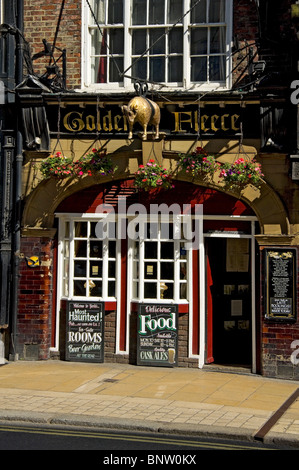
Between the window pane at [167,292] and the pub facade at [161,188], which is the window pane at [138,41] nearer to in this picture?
the pub facade at [161,188]

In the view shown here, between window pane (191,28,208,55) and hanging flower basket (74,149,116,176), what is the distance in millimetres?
2471

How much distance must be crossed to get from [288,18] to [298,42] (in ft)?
2.06

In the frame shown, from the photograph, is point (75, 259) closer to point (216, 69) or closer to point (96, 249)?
point (96, 249)

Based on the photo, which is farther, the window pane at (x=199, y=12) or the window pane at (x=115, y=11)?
the window pane at (x=115, y=11)

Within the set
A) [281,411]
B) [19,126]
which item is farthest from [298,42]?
[281,411]

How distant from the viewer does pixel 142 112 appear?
11.1 meters

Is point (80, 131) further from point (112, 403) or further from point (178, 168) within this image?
point (112, 403)

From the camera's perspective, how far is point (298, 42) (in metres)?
11.2

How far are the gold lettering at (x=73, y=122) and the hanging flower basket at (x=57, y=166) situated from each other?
54cm

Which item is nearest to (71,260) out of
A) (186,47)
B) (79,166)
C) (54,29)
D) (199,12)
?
(79,166)

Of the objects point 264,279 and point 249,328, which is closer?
point 264,279

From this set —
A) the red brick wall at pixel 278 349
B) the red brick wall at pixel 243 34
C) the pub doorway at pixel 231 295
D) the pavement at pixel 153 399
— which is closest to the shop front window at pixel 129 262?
the pub doorway at pixel 231 295

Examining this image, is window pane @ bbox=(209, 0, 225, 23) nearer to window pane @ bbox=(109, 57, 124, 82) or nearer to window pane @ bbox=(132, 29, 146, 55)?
window pane @ bbox=(132, 29, 146, 55)

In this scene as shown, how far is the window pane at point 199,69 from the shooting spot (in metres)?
12.3
